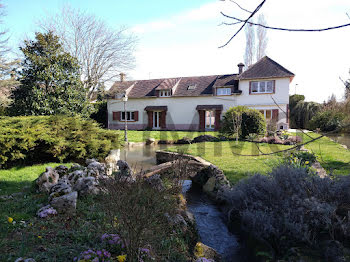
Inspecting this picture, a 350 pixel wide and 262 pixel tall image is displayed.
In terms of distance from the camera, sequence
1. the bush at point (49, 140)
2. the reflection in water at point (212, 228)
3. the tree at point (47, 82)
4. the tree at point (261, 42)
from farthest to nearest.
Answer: the tree at point (261, 42) < the tree at point (47, 82) < the bush at point (49, 140) < the reflection in water at point (212, 228)

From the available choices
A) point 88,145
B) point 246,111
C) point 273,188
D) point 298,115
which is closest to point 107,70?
point 246,111

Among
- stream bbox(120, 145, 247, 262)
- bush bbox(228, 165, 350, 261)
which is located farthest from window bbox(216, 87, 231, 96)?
bush bbox(228, 165, 350, 261)

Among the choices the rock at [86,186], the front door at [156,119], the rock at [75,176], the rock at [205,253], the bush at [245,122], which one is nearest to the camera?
the rock at [205,253]

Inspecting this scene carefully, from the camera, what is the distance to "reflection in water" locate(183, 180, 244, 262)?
3.62 m

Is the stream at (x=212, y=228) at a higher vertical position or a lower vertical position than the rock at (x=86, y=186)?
lower

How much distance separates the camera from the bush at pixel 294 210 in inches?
110

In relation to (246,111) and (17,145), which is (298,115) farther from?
(17,145)

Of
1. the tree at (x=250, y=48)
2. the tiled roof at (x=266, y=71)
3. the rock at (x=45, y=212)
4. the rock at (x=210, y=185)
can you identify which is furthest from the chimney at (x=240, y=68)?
the rock at (x=45, y=212)

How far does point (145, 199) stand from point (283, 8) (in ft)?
7.05

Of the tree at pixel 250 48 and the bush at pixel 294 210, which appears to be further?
the tree at pixel 250 48

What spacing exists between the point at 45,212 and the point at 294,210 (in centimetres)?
347

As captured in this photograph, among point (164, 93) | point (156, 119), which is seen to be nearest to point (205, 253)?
point (156, 119)

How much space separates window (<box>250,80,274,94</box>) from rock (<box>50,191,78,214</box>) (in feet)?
68.7

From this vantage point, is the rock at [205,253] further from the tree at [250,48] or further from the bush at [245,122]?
the tree at [250,48]
